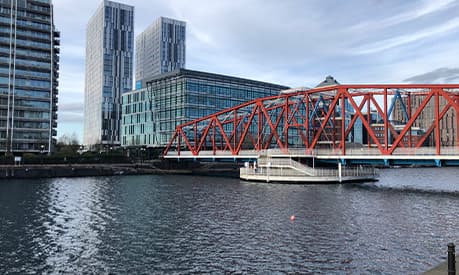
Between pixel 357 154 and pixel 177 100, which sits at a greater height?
pixel 177 100

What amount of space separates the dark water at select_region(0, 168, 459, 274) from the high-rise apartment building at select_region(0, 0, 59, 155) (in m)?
88.8

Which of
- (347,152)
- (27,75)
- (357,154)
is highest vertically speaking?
(27,75)

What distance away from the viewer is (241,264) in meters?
22.8

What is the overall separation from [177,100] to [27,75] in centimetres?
5167

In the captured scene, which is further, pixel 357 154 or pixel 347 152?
pixel 347 152

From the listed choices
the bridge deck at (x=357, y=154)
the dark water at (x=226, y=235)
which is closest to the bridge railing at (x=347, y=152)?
the bridge deck at (x=357, y=154)

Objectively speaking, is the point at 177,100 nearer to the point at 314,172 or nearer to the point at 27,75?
the point at 27,75

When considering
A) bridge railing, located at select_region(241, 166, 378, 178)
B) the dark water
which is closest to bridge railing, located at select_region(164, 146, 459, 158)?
bridge railing, located at select_region(241, 166, 378, 178)

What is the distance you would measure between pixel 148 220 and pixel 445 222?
89.8 feet

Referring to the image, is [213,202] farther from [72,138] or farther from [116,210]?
[72,138]

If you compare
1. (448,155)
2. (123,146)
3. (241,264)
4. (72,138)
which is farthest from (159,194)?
(72,138)

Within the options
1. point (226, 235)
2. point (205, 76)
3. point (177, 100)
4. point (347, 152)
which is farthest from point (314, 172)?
point (205, 76)

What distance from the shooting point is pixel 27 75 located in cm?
13050

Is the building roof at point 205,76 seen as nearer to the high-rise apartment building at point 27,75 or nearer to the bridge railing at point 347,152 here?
the high-rise apartment building at point 27,75
